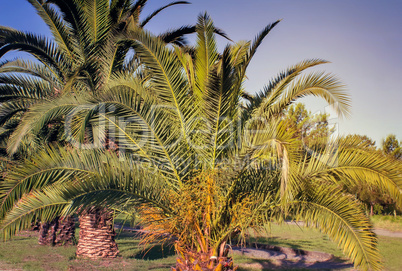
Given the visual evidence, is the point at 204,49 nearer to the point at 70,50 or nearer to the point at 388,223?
the point at 70,50

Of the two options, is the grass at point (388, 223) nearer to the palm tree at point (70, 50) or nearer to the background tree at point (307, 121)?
the background tree at point (307, 121)

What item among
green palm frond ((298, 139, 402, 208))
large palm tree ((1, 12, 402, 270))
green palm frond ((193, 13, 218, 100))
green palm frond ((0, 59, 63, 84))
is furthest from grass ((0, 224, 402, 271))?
green palm frond ((0, 59, 63, 84))

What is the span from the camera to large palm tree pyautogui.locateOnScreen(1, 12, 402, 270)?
503cm

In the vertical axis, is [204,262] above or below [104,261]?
above

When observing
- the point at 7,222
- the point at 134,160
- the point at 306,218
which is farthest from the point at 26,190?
the point at 306,218

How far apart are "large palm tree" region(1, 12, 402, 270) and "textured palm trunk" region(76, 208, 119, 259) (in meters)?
3.50

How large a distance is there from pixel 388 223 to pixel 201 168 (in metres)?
19.9

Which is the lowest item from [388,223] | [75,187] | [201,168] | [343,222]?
[343,222]

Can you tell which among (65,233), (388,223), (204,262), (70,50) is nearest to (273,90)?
(204,262)

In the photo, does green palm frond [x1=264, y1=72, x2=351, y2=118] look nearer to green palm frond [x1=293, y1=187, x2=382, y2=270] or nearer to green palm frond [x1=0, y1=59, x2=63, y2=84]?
green palm frond [x1=293, y1=187, x2=382, y2=270]

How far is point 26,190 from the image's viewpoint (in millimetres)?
5273

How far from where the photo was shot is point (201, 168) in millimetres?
6238

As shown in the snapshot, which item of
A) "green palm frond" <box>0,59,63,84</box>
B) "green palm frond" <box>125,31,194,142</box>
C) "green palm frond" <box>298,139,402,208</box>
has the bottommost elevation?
"green palm frond" <box>298,139,402,208</box>

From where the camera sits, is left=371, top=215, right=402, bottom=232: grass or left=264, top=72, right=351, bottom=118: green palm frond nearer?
left=264, top=72, right=351, bottom=118: green palm frond
